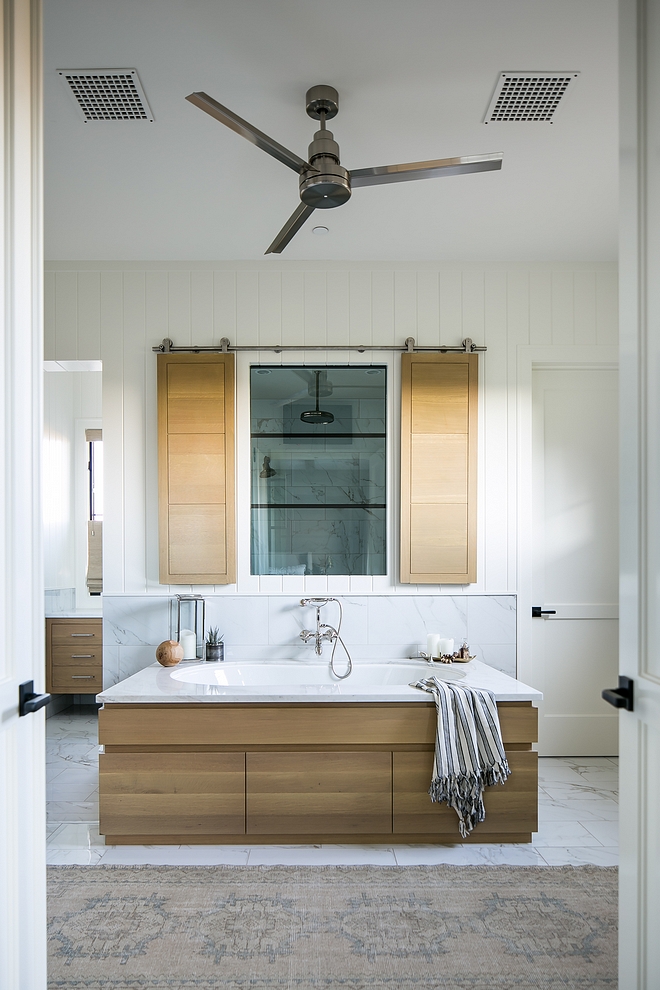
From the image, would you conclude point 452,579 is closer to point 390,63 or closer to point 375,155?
point 375,155

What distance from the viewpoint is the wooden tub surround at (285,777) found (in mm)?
2947

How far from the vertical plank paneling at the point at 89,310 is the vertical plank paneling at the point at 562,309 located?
8.52 ft

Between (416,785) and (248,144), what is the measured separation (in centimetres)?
267

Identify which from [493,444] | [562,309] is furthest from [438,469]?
[562,309]

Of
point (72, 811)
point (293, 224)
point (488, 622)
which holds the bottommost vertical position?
point (72, 811)

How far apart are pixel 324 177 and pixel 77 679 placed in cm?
392

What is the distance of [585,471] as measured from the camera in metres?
4.14

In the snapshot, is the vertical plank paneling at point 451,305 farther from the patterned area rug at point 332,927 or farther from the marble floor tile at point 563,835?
the patterned area rug at point 332,927

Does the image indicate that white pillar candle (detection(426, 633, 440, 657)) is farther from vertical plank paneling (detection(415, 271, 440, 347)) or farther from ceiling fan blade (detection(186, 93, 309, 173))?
ceiling fan blade (detection(186, 93, 309, 173))

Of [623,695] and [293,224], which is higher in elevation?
[293,224]

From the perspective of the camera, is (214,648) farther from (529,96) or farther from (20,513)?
(529,96)

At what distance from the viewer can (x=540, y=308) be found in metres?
4.00

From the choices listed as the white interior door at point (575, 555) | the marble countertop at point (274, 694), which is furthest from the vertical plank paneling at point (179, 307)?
the white interior door at point (575, 555)

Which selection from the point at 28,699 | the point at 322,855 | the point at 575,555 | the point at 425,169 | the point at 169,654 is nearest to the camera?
the point at 28,699
